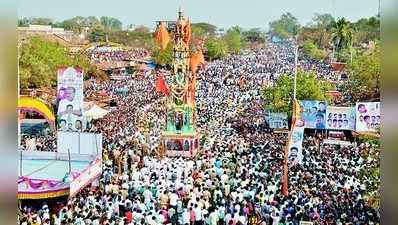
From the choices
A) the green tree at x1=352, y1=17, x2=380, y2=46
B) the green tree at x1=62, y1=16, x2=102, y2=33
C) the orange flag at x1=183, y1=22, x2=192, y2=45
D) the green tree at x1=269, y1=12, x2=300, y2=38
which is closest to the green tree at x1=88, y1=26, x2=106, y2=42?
the green tree at x1=62, y1=16, x2=102, y2=33

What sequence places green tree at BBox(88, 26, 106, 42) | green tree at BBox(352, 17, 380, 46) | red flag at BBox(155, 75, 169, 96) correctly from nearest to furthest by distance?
green tree at BBox(352, 17, 380, 46)
green tree at BBox(88, 26, 106, 42)
red flag at BBox(155, 75, 169, 96)

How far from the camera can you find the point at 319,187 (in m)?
3.69

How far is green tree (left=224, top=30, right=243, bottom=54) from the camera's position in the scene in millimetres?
3721

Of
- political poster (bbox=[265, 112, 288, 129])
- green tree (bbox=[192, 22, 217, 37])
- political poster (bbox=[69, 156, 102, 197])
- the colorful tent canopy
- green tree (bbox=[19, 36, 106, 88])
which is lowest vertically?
political poster (bbox=[69, 156, 102, 197])

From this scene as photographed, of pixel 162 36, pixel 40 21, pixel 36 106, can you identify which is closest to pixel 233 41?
pixel 162 36

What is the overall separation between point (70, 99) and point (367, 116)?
165 centimetres

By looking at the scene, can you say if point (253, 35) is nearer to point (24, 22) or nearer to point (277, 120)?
point (277, 120)

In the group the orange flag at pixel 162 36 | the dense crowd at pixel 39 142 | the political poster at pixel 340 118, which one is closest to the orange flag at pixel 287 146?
the political poster at pixel 340 118

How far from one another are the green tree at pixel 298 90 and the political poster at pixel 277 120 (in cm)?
3

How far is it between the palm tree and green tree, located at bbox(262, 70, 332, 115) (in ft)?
0.61

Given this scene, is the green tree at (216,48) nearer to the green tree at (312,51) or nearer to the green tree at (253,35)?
the green tree at (253,35)

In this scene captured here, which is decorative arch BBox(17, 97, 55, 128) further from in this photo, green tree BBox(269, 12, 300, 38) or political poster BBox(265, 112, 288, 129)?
green tree BBox(269, 12, 300, 38)

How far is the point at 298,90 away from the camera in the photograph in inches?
146
